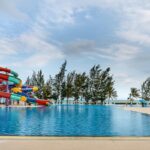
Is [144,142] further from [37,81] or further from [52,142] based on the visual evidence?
[37,81]

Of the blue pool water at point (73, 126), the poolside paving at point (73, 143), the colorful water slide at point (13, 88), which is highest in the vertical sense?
the colorful water slide at point (13, 88)

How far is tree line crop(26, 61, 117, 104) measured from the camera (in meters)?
68.1

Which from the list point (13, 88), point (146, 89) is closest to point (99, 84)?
point (146, 89)

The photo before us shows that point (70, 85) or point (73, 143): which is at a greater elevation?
point (70, 85)

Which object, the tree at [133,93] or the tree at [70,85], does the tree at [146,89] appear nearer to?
the tree at [133,93]

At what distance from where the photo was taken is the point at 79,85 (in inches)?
2729

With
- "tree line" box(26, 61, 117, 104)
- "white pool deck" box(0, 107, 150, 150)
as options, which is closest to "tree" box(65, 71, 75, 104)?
"tree line" box(26, 61, 117, 104)

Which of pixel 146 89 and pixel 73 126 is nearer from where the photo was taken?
pixel 73 126

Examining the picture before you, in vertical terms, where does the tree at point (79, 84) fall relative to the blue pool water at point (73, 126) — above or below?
above

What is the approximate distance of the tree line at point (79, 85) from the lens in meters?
68.1

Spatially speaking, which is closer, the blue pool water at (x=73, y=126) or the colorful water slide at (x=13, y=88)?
the blue pool water at (x=73, y=126)

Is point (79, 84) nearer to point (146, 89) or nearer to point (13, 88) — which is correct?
point (146, 89)

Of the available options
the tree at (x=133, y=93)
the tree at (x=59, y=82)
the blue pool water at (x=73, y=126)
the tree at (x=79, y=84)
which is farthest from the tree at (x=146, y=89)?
the blue pool water at (x=73, y=126)

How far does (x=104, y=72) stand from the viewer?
232 ft
